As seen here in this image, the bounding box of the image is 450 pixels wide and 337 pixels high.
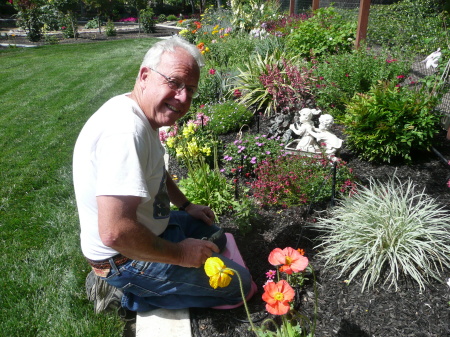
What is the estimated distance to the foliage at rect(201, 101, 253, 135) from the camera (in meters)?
4.75

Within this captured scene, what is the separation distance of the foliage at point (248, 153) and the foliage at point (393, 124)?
0.85 metres

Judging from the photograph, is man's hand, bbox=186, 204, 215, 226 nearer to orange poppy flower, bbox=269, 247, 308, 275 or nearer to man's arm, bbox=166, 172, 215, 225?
man's arm, bbox=166, 172, 215, 225

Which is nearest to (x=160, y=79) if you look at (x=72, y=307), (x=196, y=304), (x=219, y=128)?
(x=196, y=304)

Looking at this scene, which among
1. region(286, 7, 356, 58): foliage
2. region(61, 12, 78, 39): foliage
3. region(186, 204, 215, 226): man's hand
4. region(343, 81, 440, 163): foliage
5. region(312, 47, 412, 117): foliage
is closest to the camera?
region(186, 204, 215, 226): man's hand

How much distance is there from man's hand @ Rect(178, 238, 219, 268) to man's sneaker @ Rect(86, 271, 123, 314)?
61 cm

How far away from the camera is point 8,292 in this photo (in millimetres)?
2418

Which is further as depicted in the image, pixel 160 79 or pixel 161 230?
pixel 161 230

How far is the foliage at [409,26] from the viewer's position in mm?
5867

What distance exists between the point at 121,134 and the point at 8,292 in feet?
5.24

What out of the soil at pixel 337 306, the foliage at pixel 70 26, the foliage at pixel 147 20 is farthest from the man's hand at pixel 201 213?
the foliage at pixel 147 20

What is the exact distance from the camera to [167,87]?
1.77 meters

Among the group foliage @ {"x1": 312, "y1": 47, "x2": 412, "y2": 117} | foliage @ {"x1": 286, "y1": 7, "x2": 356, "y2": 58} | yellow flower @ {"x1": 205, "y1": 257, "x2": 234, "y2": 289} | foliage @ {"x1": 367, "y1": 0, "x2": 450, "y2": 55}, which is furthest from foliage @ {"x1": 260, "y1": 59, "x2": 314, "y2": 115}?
yellow flower @ {"x1": 205, "y1": 257, "x2": 234, "y2": 289}

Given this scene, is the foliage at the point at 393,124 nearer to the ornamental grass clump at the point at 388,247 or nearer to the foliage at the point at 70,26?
the ornamental grass clump at the point at 388,247

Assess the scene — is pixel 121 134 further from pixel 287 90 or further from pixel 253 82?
pixel 253 82
